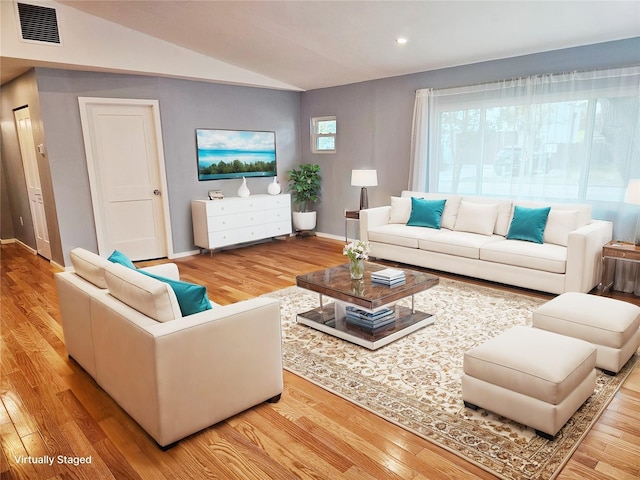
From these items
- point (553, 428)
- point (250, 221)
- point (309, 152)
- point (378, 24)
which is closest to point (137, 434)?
point (553, 428)

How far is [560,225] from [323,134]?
403cm

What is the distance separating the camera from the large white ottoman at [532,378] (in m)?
2.01

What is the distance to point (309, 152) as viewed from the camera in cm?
733

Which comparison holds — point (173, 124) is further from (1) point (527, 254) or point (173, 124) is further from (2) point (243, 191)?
(1) point (527, 254)

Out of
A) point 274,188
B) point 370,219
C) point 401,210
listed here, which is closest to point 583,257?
point 401,210

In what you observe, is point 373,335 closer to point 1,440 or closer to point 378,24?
point 1,440

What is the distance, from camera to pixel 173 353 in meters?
1.95

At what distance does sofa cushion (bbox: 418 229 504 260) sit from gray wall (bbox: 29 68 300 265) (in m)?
3.19

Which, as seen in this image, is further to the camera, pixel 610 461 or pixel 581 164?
pixel 581 164

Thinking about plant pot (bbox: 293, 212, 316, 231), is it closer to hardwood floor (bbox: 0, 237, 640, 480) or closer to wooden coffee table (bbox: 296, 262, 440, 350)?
wooden coffee table (bbox: 296, 262, 440, 350)

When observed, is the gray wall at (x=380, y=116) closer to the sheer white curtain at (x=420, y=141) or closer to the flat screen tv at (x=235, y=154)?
the sheer white curtain at (x=420, y=141)

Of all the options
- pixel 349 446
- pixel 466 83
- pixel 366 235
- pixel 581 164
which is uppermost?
pixel 466 83

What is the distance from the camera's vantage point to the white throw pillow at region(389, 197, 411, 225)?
5527 mm

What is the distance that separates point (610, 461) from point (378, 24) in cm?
394
